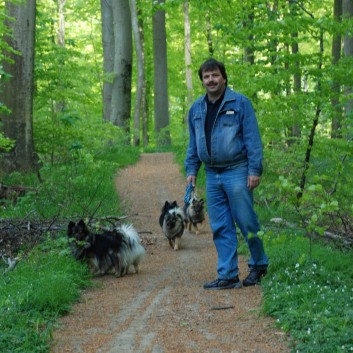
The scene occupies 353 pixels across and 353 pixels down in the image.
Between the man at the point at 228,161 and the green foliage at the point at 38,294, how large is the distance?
5.62 ft

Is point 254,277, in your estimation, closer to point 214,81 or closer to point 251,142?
point 251,142

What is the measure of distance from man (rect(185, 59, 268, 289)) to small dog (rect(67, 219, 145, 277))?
4.94ft

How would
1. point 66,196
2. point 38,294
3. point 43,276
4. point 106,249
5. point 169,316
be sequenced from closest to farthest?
point 169,316, point 38,294, point 43,276, point 106,249, point 66,196

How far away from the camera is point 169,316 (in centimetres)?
587

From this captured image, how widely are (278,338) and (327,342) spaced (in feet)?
1.98

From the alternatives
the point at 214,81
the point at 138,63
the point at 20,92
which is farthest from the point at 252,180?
the point at 138,63

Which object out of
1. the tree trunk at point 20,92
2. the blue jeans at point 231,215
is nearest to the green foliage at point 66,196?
the tree trunk at point 20,92

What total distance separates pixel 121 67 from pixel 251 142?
19256mm

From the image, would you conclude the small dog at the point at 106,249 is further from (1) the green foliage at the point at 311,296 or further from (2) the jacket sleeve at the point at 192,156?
(1) the green foliage at the point at 311,296

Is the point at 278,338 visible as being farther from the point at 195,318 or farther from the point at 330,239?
the point at 330,239

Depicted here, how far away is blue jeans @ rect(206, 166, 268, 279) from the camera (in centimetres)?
670

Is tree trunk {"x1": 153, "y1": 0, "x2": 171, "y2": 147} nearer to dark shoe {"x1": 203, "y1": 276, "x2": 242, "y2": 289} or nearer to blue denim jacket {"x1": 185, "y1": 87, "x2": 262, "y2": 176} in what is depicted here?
dark shoe {"x1": 203, "y1": 276, "x2": 242, "y2": 289}

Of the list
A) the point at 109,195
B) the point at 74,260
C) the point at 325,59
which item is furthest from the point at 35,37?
the point at 74,260

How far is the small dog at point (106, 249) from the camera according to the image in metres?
8.06
